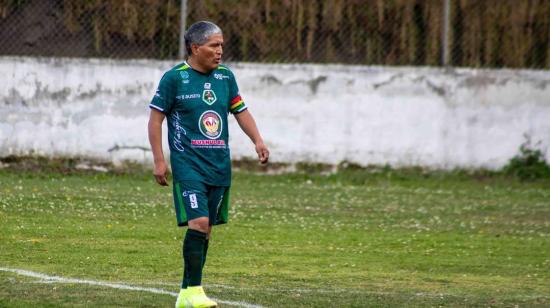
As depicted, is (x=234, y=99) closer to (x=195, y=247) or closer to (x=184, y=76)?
(x=184, y=76)

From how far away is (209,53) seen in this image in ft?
25.7

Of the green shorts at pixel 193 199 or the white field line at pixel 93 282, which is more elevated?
the green shorts at pixel 193 199

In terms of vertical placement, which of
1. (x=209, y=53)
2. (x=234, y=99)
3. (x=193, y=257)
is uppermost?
(x=209, y=53)

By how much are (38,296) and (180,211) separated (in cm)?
113

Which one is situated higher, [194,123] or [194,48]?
[194,48]

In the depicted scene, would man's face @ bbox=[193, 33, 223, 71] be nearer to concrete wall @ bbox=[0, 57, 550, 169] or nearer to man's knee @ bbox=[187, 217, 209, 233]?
man's knee @ bbox=[187, 217, 209, 233]

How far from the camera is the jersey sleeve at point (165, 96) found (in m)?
7.80

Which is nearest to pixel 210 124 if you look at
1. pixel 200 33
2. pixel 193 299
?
pixel 200 33

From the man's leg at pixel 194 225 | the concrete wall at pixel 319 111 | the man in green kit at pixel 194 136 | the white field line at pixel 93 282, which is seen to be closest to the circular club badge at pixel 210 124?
the man in green kit at pixel 194 136

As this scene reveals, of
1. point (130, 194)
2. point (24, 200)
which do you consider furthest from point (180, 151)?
point (130, 194)

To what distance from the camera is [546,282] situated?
31.2ft

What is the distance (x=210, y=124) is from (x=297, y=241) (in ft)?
13.5

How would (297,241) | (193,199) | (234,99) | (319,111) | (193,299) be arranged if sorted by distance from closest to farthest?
(193,299) < (193,199) < (234,99) < (297,241) < (319,111)

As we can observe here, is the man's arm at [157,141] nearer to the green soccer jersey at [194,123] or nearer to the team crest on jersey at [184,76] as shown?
the green soccer jersey at [194,123]
